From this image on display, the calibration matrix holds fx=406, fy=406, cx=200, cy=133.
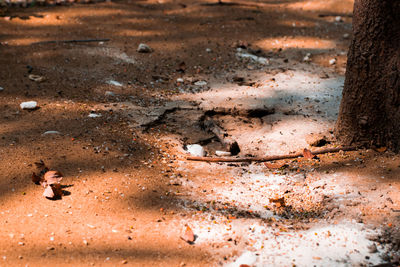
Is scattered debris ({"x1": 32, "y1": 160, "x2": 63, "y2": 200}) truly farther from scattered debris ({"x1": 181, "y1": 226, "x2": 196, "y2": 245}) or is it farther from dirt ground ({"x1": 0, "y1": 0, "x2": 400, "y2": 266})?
scattered debris ({"x1": 181, "y1": 226, "x2": 196, "y2": 245})

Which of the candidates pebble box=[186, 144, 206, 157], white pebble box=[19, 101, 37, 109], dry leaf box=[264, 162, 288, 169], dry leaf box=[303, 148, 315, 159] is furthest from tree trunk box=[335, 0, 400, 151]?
white pebble box=[19, 101, 37, 109]

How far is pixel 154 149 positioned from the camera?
3.54 m

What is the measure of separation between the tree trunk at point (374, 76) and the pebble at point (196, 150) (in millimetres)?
1298

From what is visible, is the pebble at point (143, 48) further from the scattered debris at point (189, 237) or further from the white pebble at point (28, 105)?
the scattered debris at point (189, 237)

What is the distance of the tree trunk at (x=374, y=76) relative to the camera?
317 centimetres

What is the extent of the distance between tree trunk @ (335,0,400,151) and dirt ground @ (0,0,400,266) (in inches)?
6.9

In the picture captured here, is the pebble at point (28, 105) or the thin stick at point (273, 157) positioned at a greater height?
the pebble at point (28, 105)

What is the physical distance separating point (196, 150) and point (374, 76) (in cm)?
161

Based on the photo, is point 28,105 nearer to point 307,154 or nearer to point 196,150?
point 196,150

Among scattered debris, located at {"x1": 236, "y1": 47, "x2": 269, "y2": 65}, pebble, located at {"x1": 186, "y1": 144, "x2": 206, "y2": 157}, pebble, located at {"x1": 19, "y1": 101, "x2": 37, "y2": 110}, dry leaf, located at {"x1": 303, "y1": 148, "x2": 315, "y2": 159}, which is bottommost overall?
pebble, located at {"x1": 186, "y1": 144, "x2": 206, "y2": 157}

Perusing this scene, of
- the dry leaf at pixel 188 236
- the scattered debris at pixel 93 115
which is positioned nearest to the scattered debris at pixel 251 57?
the scattered debris at pixel 93 115

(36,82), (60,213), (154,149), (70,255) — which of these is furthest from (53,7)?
(70,255)

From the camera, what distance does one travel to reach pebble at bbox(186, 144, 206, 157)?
11.8 ft

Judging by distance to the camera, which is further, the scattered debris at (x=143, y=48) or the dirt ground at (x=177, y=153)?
the scattered debris at (x=143, y=48)
